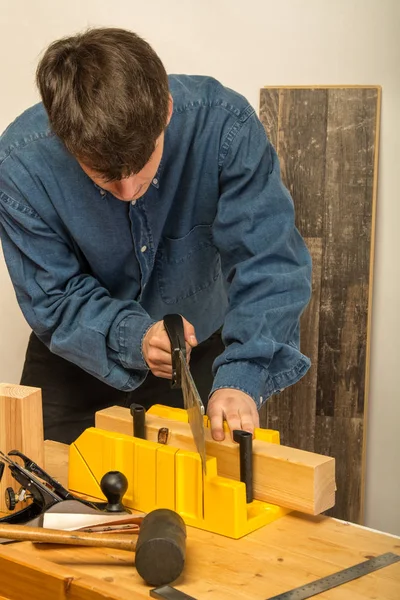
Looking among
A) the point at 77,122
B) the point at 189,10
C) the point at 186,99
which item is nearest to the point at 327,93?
the point at 189,10

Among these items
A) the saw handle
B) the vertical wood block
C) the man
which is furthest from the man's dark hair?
the vertical wood block

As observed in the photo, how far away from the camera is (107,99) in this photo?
1405 mm

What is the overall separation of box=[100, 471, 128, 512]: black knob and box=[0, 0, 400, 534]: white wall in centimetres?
150

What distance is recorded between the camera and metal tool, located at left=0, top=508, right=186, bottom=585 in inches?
46.1

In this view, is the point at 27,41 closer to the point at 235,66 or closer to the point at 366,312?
the point at 235,66

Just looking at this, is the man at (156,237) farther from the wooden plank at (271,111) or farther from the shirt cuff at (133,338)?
the wooden plank at (271,111)

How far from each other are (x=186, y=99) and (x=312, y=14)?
96cm

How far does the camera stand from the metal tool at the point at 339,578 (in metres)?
1.16

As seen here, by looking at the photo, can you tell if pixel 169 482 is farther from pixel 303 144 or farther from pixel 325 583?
pixel 303 144

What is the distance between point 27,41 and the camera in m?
2.91

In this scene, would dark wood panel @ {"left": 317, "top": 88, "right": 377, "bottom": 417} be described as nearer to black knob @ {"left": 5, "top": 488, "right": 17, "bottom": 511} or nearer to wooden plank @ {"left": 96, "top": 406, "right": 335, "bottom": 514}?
wooden plank @ {"left": 96, "top": 406, "right": 335, "bottom": 514}

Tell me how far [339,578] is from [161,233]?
0.97m

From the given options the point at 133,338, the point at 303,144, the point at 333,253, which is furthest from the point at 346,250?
the point at 133,338

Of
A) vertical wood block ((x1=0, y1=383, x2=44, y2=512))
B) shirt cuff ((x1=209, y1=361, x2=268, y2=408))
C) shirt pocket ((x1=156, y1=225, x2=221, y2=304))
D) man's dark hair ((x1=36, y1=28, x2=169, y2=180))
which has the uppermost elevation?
man's dark hair ((x1=36, y1=28, x2=169, y2=180))
